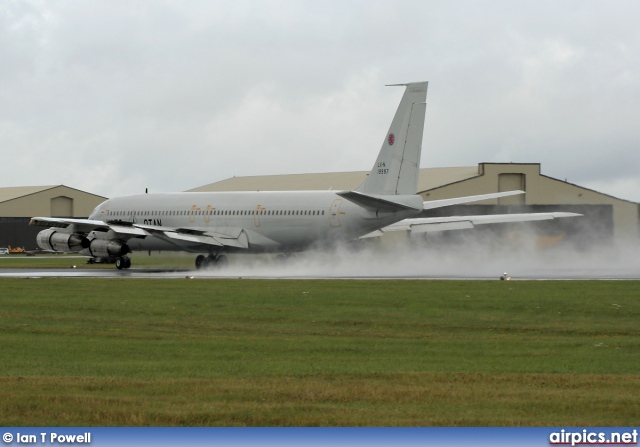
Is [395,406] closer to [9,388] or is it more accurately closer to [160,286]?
[9,388]

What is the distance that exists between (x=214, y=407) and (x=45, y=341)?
10.1 meters

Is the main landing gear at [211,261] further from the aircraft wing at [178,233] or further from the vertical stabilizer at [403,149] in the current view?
the vertical stabilizer at [403,149]

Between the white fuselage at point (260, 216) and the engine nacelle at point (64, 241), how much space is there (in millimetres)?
2901

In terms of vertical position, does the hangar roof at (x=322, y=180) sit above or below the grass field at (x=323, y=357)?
above

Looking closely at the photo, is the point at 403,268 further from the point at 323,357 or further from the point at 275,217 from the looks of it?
the point at 323,357

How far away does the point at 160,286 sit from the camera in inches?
1690

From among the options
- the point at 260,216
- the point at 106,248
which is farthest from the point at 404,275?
the point at 106,248

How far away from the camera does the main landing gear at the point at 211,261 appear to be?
60719 mm

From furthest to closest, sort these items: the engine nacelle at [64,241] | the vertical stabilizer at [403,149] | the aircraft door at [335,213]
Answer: the engine nacelle at [64,241]
the aircraft door at [335,213]
the vertical stabilizer at [403,149]

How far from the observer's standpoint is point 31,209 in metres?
113

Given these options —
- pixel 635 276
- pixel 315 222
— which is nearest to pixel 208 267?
pixel 315 222

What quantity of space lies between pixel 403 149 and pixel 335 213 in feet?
17.8

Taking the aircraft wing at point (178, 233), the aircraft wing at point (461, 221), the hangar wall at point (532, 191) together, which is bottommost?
the aircraft wing at point (178, 233)

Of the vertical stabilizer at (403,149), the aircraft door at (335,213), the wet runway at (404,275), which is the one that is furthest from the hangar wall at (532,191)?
the vertical stabilizer at (403,149)
